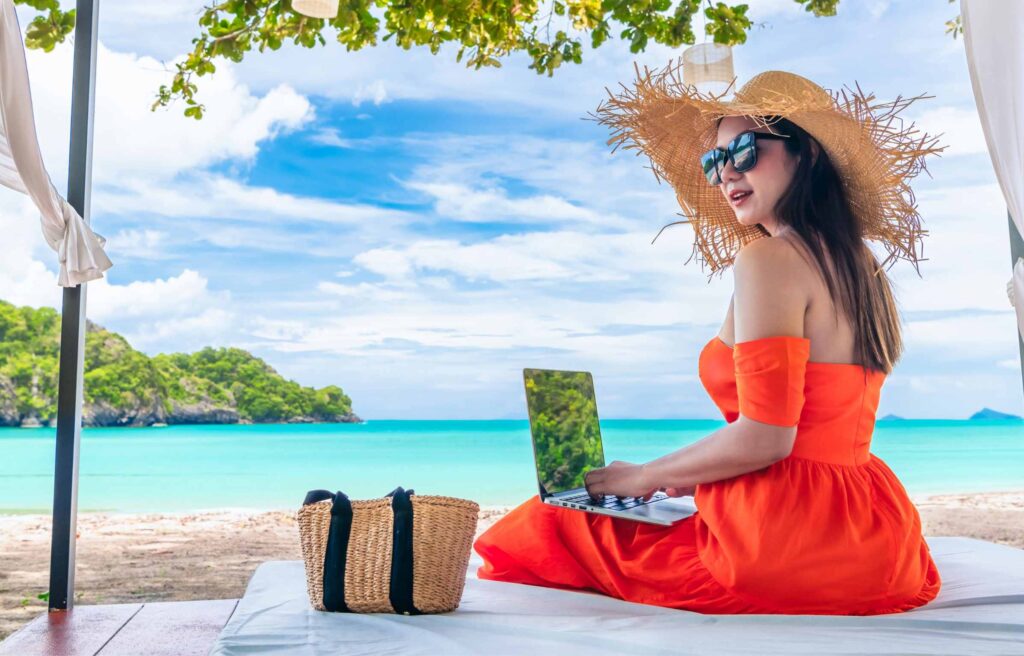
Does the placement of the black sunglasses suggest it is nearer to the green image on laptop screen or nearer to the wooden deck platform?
the green image on laptop screen

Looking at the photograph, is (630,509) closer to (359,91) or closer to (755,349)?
(755,349)

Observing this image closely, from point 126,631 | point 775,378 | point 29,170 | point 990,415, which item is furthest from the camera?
point 990,415

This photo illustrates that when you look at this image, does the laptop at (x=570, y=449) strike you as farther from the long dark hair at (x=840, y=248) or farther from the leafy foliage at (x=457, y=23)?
the leafy foliage at (x=457, y=23)

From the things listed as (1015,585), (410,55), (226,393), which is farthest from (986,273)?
(1015,585)

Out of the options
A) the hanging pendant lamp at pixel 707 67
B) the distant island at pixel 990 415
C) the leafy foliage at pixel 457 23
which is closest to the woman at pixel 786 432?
the hanging pendant lamp at pixel 707 67

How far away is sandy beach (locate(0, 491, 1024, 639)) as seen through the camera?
5883mm

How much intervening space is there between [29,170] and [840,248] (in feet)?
7.95

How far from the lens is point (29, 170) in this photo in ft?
9.07

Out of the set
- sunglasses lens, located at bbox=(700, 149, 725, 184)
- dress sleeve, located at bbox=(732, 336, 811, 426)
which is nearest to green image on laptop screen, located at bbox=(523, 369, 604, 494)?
dress sleeve, located at bbox=(732, 336, 811, 426)

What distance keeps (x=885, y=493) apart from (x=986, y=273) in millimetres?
22286

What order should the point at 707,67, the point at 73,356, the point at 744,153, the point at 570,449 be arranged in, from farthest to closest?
the point at 707,67 → the point at 73,356 → the point at 570,449 → the point at 744,153

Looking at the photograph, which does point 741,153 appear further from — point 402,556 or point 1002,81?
point 402,556

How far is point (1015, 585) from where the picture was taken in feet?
6.74

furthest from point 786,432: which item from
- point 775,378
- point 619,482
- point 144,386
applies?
point 144,386
